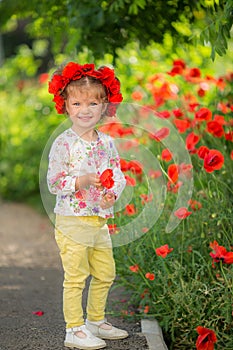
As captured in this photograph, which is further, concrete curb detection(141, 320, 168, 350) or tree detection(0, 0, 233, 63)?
tree detection(0, 0, 233, 63)

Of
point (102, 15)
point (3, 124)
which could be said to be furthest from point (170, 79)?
point (3, 124)

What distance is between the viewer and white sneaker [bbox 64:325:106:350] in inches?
136

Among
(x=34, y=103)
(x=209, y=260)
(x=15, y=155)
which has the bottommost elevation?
(x=209, y=260)

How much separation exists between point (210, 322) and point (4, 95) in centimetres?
668

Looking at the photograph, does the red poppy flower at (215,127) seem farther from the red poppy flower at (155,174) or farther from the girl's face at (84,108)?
the girl's face at (84,108)

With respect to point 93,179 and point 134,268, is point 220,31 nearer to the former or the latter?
point 93,179

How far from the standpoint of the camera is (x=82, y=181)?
326 centimetres

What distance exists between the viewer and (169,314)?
12.9ft

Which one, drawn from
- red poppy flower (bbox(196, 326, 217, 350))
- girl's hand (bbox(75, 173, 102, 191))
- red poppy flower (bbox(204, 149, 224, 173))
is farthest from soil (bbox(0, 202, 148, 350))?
red poppy flower (bbox(204, 149, 224, 173))

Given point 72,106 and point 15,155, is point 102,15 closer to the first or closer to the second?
point 72,106

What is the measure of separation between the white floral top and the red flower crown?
0.19 metres

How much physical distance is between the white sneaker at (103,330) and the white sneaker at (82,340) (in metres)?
0.15

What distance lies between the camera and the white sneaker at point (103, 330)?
365 centimetres

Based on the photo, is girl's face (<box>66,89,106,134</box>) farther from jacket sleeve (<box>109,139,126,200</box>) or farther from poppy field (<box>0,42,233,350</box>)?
poppy field (<box>0,42,233,350</box>)
